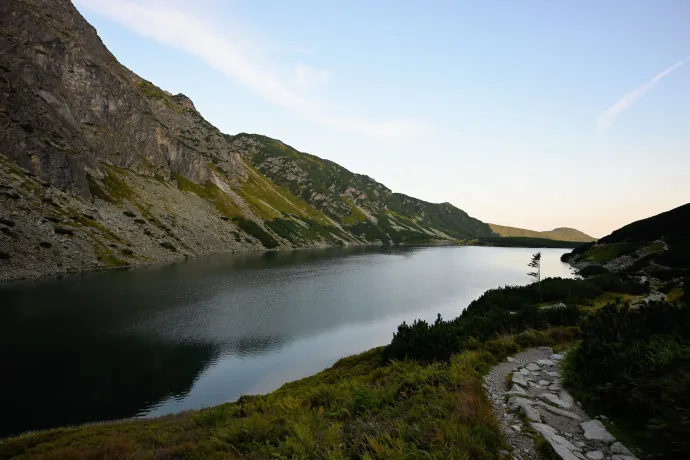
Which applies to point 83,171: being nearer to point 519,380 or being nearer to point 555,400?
point 519,380

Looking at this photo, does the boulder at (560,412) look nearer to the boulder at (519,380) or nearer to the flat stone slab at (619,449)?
the flat stone slab at (619,449)

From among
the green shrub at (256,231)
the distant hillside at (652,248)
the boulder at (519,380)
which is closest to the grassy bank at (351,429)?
the boulder at (519,380)

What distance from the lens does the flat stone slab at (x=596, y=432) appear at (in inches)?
305

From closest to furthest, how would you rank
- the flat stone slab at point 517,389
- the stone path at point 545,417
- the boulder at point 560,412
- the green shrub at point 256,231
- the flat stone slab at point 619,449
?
the flat stone slab at point 619,449 < the stone path at point 545,417 < the boulder at point 560,412 < the flat stone slab at point 517,389 < the green shrub at point 256,231

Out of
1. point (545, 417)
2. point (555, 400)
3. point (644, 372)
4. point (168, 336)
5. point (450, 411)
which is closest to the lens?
point (644, 372)

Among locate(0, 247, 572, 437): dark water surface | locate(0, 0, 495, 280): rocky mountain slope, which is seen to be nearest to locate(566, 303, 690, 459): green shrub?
locate(0, 247, 572, 437): dark water surface

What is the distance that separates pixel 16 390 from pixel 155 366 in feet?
31.8

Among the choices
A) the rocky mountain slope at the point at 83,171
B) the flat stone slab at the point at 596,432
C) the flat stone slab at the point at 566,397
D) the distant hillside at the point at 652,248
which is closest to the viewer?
the flat stone slab at the point at 596,432

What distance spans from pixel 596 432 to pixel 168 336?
4321 cm

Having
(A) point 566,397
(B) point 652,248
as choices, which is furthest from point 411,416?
(B) point 652,248

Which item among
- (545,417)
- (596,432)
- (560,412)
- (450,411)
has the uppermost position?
(596,432)

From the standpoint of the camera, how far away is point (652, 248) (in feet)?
254

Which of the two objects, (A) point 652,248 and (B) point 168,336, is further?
(A) point 652,248

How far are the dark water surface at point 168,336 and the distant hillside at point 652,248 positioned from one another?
109 feet
